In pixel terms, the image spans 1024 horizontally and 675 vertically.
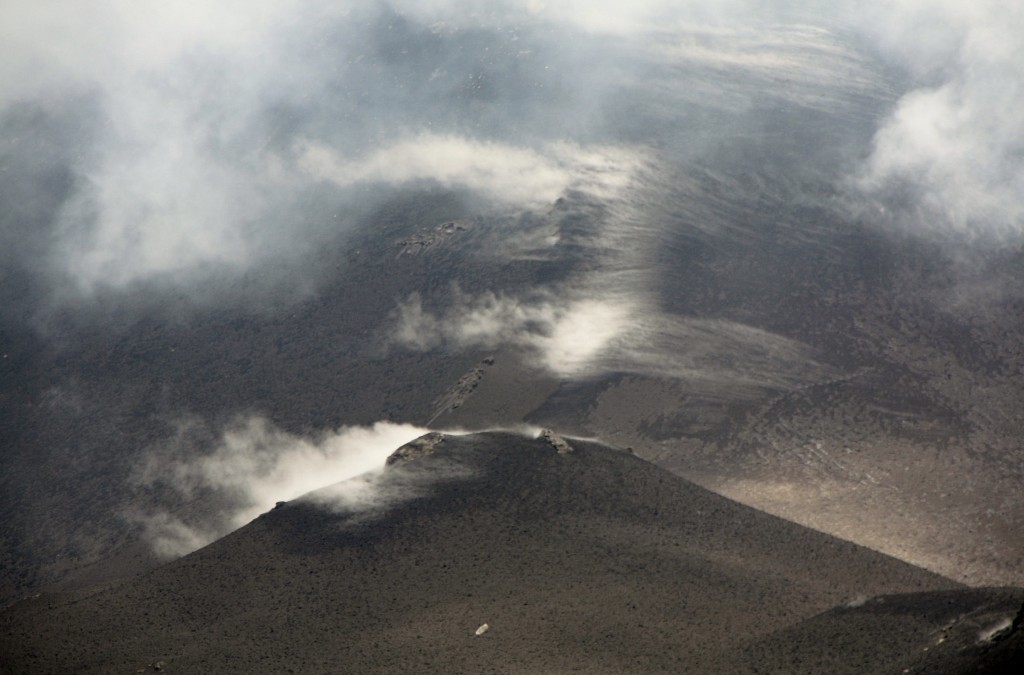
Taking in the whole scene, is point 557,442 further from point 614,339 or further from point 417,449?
point 614,339

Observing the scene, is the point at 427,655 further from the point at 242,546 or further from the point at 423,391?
the point at 423,391

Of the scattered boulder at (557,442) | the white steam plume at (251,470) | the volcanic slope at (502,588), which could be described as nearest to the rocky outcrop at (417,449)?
the volcanic slope at (502,588)

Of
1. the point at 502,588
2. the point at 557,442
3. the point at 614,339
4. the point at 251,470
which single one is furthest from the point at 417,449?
the point at 614,339

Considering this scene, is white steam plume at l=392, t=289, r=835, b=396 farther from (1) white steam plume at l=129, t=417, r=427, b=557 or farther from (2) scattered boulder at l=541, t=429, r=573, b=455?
(2) scattered boulder at l=541, t=429, r=573, b=455

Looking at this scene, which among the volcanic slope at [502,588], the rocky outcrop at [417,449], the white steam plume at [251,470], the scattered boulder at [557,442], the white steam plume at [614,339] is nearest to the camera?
the volcanic slope at [502,588]

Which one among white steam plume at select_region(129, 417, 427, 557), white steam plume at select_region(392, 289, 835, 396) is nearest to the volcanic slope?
white steam plume at select_region(129, 417, 427, 557)

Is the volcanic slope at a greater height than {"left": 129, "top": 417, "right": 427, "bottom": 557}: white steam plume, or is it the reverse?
{"left": 129, "top": 417, "right": 427, "bottom": 557}: white steam plume

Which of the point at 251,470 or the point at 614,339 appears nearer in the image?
the point at 251,470

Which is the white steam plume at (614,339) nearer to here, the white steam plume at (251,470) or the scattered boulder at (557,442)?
the white steam plume at (251,470)
